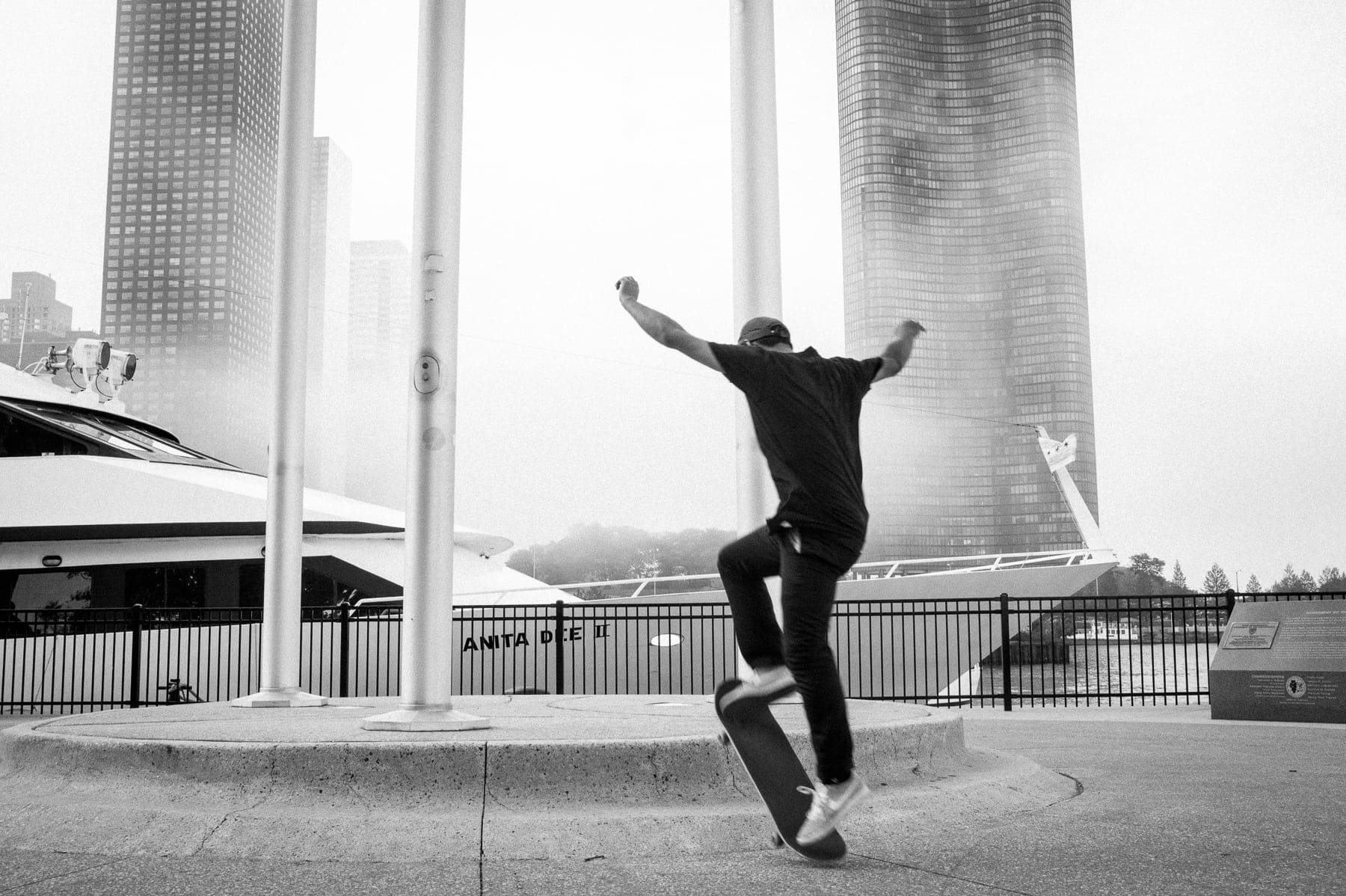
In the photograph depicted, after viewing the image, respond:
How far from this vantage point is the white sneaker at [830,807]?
3258 mm

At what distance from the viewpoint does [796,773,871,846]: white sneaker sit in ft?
10.7

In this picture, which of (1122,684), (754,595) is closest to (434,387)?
(754,595)

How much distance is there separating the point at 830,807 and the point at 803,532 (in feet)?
2.64

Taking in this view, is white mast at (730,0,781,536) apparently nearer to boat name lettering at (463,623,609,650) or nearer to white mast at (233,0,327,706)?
white mast at (233,0,327,706)

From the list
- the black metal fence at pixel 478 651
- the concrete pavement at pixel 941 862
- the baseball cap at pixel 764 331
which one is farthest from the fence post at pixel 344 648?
the baseball cap at pixel 764 331

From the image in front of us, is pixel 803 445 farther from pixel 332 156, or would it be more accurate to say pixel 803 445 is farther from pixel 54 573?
pixel 332 156

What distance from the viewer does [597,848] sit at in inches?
138

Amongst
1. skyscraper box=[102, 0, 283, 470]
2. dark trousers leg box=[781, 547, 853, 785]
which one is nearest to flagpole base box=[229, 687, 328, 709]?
dark trousers leg box=[781, 547, 853, 785]

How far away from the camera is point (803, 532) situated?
331 cm

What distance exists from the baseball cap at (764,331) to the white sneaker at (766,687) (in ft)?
3.55

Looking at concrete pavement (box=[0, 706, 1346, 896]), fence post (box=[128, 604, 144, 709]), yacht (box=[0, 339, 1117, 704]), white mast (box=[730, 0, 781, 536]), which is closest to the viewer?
concrete pavement (box=[0, 706, 1346, 896])

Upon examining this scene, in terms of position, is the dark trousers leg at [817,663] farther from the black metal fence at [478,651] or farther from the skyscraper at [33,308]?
the skyscraper at [33,308]

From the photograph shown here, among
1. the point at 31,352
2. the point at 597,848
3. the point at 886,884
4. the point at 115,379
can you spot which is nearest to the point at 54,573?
the point at 115,379

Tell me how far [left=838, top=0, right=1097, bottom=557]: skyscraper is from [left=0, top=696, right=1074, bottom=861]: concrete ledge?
120922 millimetres
